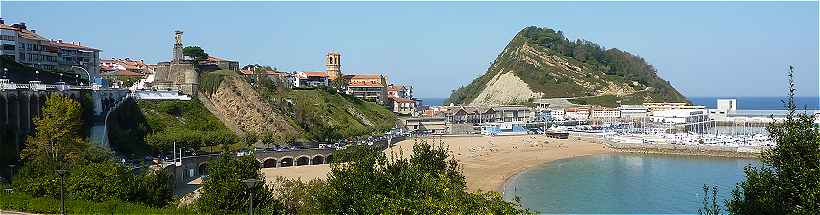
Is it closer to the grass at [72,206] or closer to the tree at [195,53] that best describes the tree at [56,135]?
the grass at [72,206]

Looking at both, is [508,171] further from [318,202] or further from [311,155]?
[318,202]

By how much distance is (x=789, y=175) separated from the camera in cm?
1170

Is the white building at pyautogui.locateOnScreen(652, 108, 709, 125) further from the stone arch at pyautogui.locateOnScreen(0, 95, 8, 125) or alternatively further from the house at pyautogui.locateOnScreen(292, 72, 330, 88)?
the stone arch at pyautogui.locateOnScreen(0, 95, 8, 125)

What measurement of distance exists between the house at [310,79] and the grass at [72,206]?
2348 inches

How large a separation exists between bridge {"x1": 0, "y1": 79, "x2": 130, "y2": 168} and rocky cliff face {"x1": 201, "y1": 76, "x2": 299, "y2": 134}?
16413 millimetres

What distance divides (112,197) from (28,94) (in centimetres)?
1406

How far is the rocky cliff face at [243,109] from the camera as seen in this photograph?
53031 millimetres

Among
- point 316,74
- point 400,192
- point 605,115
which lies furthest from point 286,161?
point 605,115

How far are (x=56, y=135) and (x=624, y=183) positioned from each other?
30.6 metres

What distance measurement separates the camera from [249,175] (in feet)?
59.7

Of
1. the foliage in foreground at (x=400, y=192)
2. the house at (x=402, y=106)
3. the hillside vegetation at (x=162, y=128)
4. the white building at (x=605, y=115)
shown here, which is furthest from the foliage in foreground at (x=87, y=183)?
the white building at (x=605, y=115)

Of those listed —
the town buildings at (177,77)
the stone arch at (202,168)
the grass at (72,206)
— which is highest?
the town buildings at (177,77)

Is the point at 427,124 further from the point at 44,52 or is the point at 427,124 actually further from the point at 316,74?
the point at 44,52

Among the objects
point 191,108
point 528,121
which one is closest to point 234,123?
point 191,108
